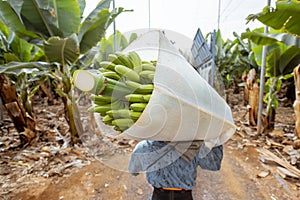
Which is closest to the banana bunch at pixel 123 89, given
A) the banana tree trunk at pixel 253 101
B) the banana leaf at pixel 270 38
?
the banana leaf at pixel 270 38

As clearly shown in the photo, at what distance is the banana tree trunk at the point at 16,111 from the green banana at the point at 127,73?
7.10 feet

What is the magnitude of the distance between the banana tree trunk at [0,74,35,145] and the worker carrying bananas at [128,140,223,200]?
6.49 ft

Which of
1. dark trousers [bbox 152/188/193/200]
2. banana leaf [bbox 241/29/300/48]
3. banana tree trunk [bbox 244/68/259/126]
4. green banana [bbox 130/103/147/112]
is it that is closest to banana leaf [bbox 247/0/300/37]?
banana leaf [bbox 241/29/300/48]

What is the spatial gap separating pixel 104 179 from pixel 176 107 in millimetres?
1546

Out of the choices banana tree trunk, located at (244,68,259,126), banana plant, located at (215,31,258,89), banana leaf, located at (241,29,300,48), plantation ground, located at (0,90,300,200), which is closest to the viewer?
plantation ground, located at (0,90,300,200)

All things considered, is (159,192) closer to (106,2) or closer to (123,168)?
(123,168)

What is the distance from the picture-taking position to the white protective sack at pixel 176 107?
0.41 metres

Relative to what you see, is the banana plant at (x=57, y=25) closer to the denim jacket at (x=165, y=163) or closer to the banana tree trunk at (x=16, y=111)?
the banana tree trunk at (x=16, y=111)

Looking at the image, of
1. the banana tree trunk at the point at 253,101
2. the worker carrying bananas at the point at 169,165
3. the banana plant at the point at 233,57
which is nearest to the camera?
the worker carrying bananas at the point at 169,165

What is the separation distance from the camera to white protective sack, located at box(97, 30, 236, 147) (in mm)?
409

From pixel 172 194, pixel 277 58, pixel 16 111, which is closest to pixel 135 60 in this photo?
pixel 172 194

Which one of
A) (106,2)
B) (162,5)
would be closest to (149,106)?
(162,5)

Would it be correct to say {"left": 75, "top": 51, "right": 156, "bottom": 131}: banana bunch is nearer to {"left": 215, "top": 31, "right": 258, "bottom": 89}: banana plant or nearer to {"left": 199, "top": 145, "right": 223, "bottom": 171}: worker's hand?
{"left": 199, "top": 145, "right": 223, "bottom": 171}: worker's hand

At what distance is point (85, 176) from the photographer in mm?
1821
